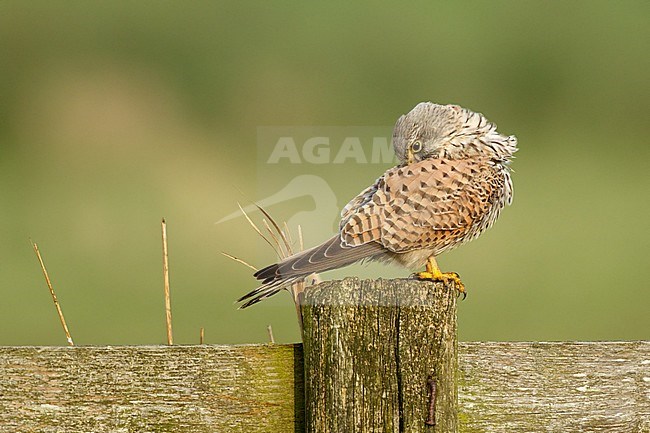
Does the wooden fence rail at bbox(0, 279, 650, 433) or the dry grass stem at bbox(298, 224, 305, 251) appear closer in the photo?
the wooden fence rail at bbox(0, 279, 650, 433)

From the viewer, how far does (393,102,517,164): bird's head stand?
2117mm

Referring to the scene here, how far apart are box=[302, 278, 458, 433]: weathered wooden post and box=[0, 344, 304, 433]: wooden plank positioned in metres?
0.12

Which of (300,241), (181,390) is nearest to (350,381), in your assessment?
(181,390)

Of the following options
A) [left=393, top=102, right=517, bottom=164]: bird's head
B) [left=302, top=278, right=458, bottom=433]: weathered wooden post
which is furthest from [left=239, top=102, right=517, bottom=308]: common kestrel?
[left=302, top=278, right=458, bottom=433]: weathered wooden post

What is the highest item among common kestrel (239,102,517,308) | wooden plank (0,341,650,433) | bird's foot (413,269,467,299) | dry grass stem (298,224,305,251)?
common kestrel (239,102,517,308)

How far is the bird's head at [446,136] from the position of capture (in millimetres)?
2117

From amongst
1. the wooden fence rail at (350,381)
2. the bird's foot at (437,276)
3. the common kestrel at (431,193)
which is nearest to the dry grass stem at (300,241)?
the common kestrel at (431,193)

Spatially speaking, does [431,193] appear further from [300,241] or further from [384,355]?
[384,355]

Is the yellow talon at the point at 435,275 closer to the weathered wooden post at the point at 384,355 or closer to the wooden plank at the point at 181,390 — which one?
the wooden plank at the point at 181,390

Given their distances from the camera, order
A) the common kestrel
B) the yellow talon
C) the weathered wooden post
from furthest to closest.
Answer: the common kestrel → the yellow talon → the weathered wooden post

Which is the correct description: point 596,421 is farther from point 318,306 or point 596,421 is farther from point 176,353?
point 176,353

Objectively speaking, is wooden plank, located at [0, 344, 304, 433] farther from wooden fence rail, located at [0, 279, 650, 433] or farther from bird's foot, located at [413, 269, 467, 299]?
bird's foot, located at [413, 269, 467, 299]

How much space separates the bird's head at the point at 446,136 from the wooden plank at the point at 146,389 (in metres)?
0.77

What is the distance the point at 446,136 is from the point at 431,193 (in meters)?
0.15
